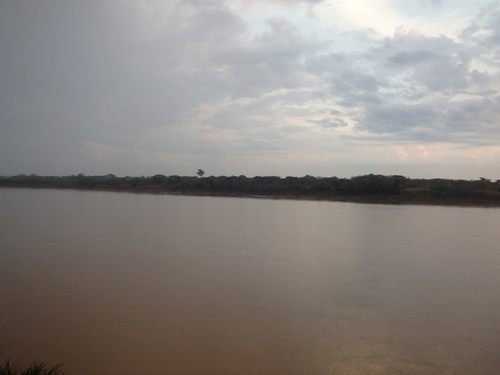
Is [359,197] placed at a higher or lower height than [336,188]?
lower

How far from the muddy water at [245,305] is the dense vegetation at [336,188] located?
81.3ft

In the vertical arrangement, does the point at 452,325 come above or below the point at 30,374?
below

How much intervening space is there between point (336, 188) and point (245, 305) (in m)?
34.8

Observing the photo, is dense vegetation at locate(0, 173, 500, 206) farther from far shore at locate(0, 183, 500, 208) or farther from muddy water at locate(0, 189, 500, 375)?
muddy water at locate(0, 189, 500, 375)

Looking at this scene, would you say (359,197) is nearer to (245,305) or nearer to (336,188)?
(336,188)

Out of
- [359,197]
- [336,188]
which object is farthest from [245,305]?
[336,188]

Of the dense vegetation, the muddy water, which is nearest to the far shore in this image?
Result: the dense vegetation

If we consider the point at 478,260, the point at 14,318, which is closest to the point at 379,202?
the point at 478,260

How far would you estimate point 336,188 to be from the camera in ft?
131

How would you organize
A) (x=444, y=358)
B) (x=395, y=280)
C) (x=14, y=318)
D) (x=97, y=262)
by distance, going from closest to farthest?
(x=444, y=358), (x=14, y=318), (x=395, y=280), (x=97, y=262)

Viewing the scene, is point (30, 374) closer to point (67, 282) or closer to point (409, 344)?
point (409, 344)

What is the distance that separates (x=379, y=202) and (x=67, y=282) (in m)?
32.9

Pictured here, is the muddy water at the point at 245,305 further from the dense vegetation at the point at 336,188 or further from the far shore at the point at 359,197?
the dense vegetation at the point at 336,188

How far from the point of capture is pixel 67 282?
730 cm
